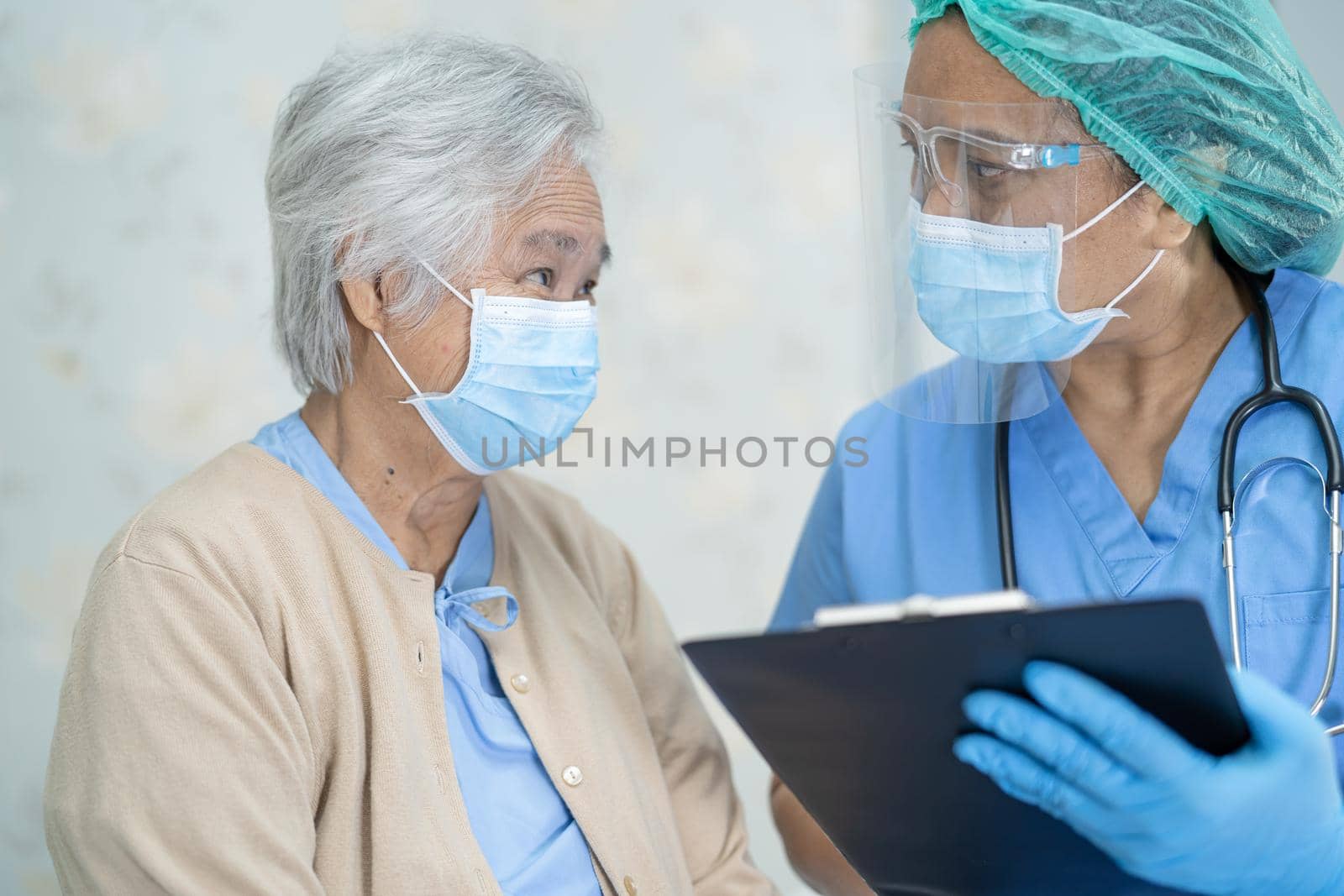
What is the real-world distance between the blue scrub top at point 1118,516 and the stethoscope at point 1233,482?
0.07 feet

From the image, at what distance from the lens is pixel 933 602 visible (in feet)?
3.05

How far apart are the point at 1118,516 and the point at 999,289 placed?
29 centimetres

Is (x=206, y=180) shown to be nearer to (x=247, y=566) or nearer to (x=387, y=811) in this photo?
(x=247, y=566)

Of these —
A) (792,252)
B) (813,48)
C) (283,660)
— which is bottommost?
(283,660)

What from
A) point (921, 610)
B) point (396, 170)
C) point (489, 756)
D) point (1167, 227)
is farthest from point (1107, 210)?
point (489, 756)

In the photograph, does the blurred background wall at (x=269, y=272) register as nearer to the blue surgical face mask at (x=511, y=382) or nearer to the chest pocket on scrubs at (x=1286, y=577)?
the blue surgical face mask at (x=511, y=382)

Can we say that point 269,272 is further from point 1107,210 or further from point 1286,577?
point 1286,577

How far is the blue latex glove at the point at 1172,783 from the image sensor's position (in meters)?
0.91

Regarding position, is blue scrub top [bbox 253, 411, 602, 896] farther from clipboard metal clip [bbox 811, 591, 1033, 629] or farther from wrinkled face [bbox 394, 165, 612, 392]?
clipboard metal clip [bbox 811, 591, 1033, 629]

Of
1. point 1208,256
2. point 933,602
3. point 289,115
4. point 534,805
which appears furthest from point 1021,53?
point 534,805

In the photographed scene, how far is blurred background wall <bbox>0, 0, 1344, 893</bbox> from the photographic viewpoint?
1793 millimetres

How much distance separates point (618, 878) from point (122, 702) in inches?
20.4

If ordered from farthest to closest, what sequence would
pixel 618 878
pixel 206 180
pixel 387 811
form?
pixel 206 180, pixel 618 878, pixel 387 811

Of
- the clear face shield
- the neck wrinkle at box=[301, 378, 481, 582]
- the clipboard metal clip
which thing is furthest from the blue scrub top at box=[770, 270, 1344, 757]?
the neck wrinkle at box=[301, 378, 481, 582]
